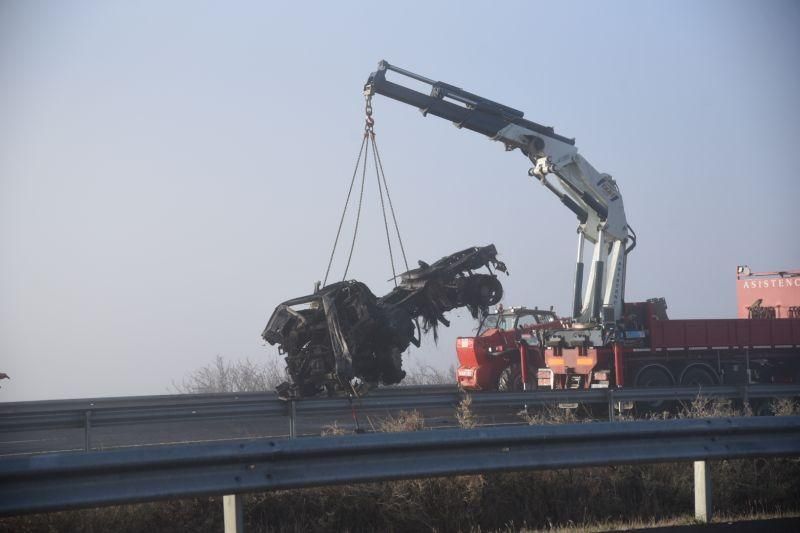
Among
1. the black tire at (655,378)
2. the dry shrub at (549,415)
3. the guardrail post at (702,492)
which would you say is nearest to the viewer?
the guardrail post at (702,492)

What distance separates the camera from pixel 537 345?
67.1 feet

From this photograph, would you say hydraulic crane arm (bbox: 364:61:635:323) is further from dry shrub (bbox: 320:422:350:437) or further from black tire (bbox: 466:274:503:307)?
dry shrub (bbox: 320:422:350:437)

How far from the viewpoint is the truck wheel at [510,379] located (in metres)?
20.3

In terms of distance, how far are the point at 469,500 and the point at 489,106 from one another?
513 inches

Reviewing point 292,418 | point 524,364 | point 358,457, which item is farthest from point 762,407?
point 358,457

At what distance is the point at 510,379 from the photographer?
20.4 m

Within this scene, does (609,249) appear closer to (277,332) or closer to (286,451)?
(277,332)

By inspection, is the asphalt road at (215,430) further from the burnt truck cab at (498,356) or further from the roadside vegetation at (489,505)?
the burnt truck cab at (498,356)

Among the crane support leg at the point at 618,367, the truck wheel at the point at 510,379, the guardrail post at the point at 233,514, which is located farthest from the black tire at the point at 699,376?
the guardrail post at the point at 233,514

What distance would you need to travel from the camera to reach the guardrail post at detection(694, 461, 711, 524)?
289 inches

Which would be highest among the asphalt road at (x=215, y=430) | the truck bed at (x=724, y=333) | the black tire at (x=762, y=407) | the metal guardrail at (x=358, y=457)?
the truck bed at (x=724, y=333)

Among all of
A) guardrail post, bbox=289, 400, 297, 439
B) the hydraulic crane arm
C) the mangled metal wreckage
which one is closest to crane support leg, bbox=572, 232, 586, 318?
the hydraulic crane arm

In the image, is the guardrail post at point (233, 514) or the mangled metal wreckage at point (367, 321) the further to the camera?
the mangled metal wreckage at point (367, 321)

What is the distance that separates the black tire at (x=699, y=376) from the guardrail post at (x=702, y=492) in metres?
12.3
